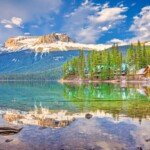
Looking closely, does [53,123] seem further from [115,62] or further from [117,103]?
[115,62]

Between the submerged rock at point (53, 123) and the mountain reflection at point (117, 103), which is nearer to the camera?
the submerged rock at point (53, 123)

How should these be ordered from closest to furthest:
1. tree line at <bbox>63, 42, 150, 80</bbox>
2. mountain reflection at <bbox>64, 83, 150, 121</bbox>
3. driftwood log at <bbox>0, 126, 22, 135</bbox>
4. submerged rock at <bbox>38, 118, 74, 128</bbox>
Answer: driftwood log at <bbox>0, 126, 22, 135</bbox>, submerged rock at <bbox>38, 118, 74, 128</bbox>, mountain reflection at <bbox>64, 83, 150, 121</bbox>, tree line at <bbox>63, 42, 150, 80</bbox>

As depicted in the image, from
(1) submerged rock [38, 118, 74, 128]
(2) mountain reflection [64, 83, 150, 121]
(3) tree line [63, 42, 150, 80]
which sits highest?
(3) tree line [63, 42, 150, 80]

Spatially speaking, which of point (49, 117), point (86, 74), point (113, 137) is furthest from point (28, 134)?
point (86, 74)

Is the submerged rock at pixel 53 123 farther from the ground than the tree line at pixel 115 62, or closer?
closer

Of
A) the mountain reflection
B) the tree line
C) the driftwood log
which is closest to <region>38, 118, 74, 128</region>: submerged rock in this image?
the driftwood log

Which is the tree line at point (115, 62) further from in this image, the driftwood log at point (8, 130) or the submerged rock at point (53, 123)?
the driftwood log at point (8, 130)

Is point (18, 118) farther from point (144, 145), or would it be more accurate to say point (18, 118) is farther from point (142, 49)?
point (142, 49)

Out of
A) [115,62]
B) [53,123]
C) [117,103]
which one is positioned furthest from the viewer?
[115,62]

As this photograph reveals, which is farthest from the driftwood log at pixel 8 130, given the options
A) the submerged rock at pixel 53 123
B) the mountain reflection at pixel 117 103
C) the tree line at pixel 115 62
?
the tree line at pixel 115 62

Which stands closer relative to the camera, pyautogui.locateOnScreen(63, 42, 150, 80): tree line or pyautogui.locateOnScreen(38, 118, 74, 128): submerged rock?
pyautogui.locateOnScreen(38, 118, 74, 128): submerged rock

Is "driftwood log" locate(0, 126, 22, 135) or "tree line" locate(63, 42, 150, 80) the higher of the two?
"tree line" locate(63, 42, 150, 80)

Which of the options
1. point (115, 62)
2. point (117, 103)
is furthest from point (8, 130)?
point (115, 62)

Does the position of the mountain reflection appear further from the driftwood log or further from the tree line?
the tree line
